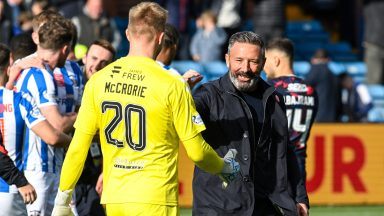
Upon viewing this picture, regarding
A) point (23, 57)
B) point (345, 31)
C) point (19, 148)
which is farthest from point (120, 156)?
point (345, 31)

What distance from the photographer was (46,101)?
8.27 meters

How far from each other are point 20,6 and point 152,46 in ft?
35.7

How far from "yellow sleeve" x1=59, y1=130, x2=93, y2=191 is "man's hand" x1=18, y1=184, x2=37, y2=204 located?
3.32ft

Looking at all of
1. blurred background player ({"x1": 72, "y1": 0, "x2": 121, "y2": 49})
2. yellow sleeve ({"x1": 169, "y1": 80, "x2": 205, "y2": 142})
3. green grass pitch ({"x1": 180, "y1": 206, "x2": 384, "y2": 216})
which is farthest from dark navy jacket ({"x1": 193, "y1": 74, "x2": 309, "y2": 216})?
blurred background player ({"x1": 72, "y1": 0, "x2": 121, "y2": 49})

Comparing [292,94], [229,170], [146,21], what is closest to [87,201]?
[292,94]

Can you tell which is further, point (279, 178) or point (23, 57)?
point (23, 57)

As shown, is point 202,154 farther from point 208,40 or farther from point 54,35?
point 208,40

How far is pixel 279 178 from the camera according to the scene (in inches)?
291

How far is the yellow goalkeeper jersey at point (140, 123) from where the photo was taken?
254 inches

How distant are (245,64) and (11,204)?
2.17m

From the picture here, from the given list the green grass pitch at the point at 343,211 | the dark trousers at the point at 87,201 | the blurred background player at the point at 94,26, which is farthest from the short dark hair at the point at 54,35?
the blurred background player at the point at 94,26

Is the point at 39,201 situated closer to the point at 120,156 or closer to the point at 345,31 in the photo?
the point at 120,156

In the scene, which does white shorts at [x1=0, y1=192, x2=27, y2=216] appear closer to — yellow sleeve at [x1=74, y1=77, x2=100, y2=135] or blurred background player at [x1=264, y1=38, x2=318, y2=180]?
yellow sleeve at [x1=74, y1=77, x2=100, y2=135]

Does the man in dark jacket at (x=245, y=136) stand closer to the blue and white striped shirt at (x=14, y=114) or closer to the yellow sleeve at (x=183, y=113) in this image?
the yellow sleeve at (x=183, y=113)
